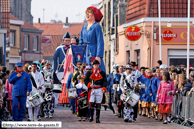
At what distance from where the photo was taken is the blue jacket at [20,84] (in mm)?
13758

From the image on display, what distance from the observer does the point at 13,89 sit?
13836 millimetres

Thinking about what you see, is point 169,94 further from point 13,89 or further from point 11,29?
point 11,29

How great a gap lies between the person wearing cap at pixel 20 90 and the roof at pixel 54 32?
68091 mm

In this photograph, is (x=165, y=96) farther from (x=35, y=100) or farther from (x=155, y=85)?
(x=35, y=100)

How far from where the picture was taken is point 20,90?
45.1 feet

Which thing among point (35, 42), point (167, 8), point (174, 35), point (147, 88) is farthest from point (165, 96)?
point (35, 42)

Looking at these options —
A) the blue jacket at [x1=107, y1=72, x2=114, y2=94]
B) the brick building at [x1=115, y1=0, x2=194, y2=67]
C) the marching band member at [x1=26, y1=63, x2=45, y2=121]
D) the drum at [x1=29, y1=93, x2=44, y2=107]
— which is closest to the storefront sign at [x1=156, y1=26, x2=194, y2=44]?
the brick building at [x1=115, y1=0, x2=194, y2=67]

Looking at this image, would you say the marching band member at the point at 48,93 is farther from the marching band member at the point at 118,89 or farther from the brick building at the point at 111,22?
the brick building at the point at 111,22

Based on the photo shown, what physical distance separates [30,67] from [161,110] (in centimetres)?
445

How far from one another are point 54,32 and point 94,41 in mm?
70425

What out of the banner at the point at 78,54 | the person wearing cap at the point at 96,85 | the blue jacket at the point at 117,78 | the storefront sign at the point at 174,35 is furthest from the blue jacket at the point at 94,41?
the storefront sign at the point at 174,35

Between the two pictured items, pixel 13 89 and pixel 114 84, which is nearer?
pixel 13 89

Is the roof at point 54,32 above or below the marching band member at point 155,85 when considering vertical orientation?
above

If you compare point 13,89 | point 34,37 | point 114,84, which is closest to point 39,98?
point 13,89
